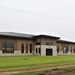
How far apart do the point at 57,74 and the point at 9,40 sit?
44.2 m

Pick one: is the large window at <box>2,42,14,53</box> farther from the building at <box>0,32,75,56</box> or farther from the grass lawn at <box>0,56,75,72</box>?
the grass lawn at <box>0,56,75,72</box>

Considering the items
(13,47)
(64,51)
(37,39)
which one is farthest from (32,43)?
(64,51)

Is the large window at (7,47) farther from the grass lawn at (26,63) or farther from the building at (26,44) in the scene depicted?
the grass lawn at (26,63)

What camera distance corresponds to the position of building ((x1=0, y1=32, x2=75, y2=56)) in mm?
62875

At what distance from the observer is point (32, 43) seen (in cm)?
7150

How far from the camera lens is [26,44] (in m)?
69.8

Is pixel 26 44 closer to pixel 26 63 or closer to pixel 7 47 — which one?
pixel 7 47

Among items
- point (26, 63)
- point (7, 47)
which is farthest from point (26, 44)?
point (26, 63)

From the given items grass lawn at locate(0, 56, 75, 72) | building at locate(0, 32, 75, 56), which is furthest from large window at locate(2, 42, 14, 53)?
grass lawn at locate(0, 56, 75, 72)

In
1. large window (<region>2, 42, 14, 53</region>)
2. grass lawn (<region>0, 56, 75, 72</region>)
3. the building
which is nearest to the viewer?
grass lawn (<region>0, 56, 75, 72</region>)

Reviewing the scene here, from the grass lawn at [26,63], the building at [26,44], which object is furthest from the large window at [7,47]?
the grass lawn at [26,63]

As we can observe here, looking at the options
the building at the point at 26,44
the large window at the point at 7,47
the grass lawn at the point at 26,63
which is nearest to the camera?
the grass lawn at the point at 26,63

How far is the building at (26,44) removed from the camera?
62875 mm

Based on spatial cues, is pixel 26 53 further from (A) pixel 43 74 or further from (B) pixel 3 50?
(A) pixel 43 74
